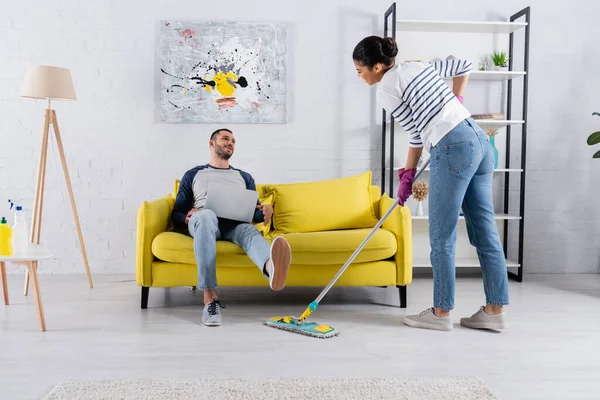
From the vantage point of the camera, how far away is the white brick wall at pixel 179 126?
166 inches

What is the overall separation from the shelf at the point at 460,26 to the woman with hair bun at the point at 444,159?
138 cm

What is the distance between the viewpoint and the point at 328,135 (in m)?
4.36

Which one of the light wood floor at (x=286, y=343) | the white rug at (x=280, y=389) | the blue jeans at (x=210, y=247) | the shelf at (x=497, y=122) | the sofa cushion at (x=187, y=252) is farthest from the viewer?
the shelf at (x=497, y=122)

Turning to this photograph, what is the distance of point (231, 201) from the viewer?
324 centimetres

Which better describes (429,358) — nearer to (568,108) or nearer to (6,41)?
(568,108)

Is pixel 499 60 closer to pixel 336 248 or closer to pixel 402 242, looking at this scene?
pixel 402 242

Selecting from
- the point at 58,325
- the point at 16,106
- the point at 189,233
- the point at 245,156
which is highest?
the point at 16,106

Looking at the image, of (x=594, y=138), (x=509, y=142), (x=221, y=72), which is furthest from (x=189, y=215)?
(x=594, y=138)

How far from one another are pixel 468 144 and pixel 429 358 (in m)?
0.92

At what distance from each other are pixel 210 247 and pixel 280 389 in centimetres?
116

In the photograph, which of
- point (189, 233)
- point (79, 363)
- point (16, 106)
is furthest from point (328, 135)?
point (79, 363)

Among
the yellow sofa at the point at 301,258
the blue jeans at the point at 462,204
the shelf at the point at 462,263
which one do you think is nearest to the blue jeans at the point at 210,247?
the yellow sofa at the point at 301,258

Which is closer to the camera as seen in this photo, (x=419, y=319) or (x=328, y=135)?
(x=419, y=319)

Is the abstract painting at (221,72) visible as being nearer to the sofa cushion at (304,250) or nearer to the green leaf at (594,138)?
the sofa cushion at (304,250)
